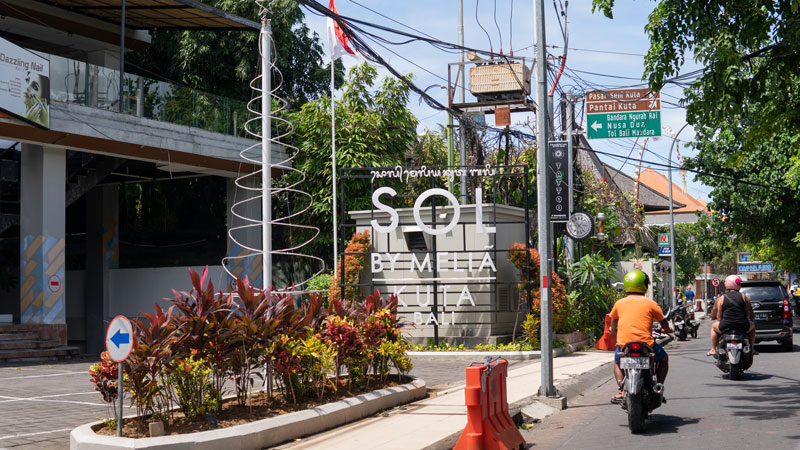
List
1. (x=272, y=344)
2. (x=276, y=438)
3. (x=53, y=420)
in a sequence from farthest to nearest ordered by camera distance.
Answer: (x=53, y=420)
(x=272, y=344)
(x=276, y=438)

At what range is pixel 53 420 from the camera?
10609 millimetres

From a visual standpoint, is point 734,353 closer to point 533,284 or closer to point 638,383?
point 638,383

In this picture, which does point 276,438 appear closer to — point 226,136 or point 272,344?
point 272,344

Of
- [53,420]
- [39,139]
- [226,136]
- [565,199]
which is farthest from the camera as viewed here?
[226,136]

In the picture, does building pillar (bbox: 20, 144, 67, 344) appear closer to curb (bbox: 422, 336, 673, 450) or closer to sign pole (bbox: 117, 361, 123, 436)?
curb (bbox: 422, 336, 673, 450)

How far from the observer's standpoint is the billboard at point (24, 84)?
62.2 feet

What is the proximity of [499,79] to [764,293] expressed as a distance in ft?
31.0

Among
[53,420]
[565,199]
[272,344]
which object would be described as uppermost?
[565,199]

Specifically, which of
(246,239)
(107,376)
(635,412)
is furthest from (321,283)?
(107,376)

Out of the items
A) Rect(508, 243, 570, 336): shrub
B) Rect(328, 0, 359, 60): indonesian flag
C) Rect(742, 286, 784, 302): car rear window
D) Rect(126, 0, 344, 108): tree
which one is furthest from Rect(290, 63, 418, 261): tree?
Rect(742, 286, 784, 302): car rear window

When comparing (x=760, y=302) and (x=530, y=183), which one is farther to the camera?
(x=530, y=183)

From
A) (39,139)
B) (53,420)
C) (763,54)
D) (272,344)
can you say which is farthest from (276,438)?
(39,139)

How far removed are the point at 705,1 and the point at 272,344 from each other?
7604 mm

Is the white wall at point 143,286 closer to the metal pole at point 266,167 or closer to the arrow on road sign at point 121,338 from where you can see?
the metal pole at point 266,167
